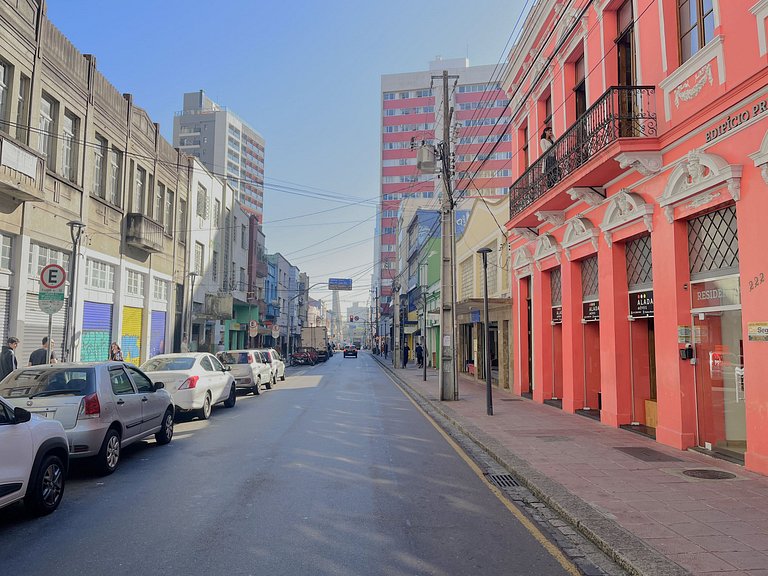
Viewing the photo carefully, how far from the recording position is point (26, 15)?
50.7ft

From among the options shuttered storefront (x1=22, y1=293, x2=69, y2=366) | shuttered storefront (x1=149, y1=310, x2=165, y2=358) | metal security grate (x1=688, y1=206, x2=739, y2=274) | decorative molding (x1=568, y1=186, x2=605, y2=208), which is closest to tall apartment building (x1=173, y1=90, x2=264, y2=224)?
shuttered storefront (x1=149, y1=310, x2=165, y2=358)

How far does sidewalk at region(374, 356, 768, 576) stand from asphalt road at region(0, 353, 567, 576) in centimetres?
68

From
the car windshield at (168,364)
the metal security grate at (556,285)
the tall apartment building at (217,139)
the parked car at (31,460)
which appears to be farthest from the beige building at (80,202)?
the tall apartment building at (217,139)

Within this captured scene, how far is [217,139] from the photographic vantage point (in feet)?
342

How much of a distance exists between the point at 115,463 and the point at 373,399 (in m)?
10.6

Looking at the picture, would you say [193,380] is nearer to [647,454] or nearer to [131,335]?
[647,454]

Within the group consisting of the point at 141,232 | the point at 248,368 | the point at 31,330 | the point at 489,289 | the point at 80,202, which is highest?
the point at 80,202

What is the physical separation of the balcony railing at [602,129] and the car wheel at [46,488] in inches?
373

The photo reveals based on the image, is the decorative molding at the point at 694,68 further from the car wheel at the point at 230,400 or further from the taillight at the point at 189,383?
the car wheel at the point at 230,400

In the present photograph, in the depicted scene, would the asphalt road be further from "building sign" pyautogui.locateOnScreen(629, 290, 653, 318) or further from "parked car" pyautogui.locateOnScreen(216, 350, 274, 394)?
"parked car" pyautogui.locateOnScreen(216, 350, 274, 394)

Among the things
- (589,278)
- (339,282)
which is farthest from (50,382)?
(339,282)

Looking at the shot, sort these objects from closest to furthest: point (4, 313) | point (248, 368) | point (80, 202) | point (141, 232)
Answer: point (4, 313) → point (80, 202) → point (248, 368) → point (141, 232)

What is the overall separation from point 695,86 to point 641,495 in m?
6.29

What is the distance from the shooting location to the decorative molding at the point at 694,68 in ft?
26.4
